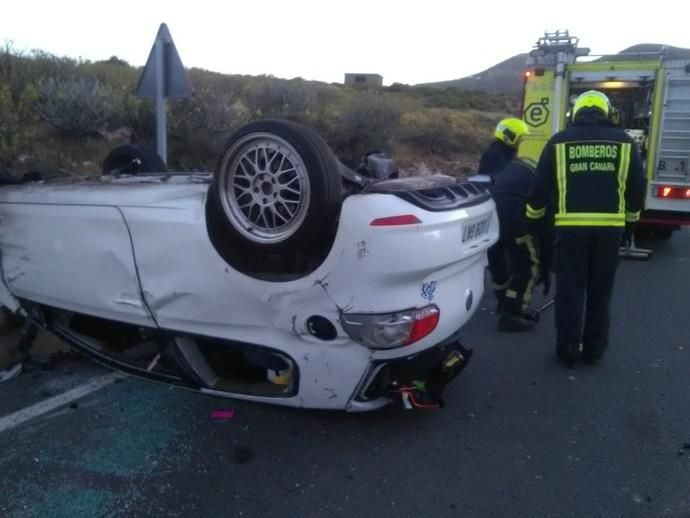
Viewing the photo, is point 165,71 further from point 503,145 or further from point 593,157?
point 593,157

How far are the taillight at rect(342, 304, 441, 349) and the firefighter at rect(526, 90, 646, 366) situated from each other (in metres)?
1.96

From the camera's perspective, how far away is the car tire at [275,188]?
3031 mm

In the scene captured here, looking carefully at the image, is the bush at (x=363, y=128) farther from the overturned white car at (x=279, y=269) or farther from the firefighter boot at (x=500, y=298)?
the overturned white car at (x=279, y=269)

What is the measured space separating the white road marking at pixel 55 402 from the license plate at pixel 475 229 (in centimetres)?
233

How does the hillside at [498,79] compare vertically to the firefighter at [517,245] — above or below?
above

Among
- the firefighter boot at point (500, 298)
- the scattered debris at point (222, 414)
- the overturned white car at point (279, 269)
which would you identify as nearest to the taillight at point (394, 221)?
the overturned white car at point (279, 269)

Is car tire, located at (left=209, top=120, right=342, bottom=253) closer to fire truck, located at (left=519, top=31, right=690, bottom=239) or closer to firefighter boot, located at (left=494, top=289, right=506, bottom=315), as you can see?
firefighter boot, located at (left=494, top=289, right=506, bottom=315)

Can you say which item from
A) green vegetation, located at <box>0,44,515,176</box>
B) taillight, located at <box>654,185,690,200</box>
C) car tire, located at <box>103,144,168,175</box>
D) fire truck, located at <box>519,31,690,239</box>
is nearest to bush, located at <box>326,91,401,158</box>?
green vegetation, located at <box>0,44,515,176</box>

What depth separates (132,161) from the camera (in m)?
5.06

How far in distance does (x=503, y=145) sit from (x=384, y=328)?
3750 millimetres

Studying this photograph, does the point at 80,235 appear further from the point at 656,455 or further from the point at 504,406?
the point at 656,455

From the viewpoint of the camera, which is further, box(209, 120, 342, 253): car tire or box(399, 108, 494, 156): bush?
box(399, 108, 494, 156): bush

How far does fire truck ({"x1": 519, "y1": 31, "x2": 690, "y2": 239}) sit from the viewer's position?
9555 mm

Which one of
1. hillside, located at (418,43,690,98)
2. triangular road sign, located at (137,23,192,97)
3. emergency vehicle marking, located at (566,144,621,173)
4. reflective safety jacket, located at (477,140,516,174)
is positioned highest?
hillside, located at (418,43,690,98)
